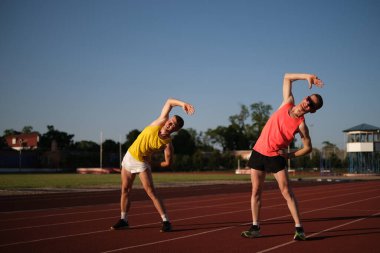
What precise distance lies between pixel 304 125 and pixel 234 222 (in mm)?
3103

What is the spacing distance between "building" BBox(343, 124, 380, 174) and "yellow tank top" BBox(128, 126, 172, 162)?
145 feet

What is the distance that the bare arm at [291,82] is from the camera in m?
6.28

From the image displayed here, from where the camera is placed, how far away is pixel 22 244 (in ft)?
20.5

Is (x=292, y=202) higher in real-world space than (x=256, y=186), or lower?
lower

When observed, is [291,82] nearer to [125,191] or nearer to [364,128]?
[125,191]

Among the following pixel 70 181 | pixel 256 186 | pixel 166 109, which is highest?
pixel 166 109

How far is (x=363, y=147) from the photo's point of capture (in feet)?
157

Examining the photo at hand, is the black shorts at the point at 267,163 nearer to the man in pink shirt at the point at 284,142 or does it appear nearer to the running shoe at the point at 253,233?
the man in pink shirt at the point at 284,142

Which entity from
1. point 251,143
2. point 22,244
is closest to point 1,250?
point 22,244

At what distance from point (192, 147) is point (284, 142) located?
95326 mm

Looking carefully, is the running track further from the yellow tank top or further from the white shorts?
the yellow tank top

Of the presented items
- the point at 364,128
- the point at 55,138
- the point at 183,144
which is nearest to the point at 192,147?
the point at 183,144

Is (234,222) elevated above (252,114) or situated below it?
below

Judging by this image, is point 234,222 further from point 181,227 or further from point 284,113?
point 284,113
